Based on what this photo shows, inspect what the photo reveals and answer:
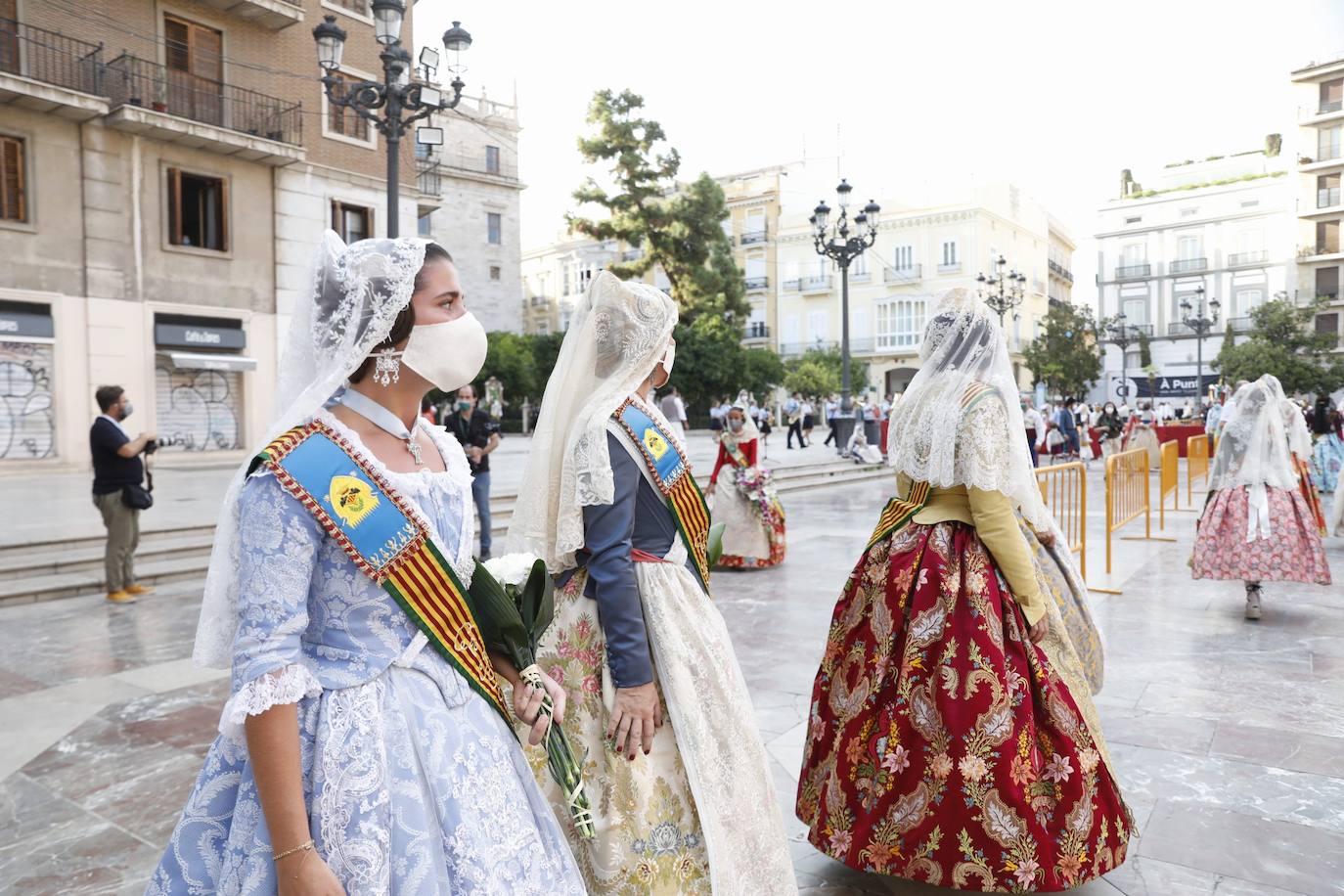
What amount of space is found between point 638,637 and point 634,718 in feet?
0.61

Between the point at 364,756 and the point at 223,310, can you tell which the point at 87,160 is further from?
the point at 364,756

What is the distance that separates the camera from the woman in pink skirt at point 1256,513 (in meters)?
6.27

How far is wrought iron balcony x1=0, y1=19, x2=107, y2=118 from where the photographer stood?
15438 mm

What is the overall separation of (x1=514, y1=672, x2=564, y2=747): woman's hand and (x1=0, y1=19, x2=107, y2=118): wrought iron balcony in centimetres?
1805

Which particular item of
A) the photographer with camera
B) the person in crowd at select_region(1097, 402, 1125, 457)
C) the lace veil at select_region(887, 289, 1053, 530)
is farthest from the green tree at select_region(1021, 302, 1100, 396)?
the lace veil at select_region(887, 289, 1053, 530)

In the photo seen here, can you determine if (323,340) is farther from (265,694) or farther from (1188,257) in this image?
(1188,257)

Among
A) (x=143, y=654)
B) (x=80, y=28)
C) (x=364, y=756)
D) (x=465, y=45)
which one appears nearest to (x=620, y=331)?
(x=364, y=756)

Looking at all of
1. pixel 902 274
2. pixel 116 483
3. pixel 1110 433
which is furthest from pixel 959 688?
pixel 902 274

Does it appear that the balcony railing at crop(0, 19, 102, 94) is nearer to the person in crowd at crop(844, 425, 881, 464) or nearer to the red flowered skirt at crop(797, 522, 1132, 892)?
the person in crowd at crop(844, 425, 881, 464)

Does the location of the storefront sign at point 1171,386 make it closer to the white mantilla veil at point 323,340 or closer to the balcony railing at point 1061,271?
the balcony railing at point 1061,271

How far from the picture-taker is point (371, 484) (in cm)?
150

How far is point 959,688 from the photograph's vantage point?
2.65 meters

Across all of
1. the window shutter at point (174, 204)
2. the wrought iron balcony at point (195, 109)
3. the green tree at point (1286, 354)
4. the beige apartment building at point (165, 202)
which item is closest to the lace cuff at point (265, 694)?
the beige apartment building at point (165, 202)

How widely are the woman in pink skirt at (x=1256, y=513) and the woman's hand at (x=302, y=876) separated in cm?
667
